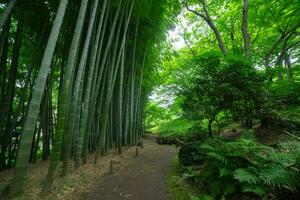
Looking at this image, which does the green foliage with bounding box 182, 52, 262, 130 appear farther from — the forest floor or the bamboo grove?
the bamboo grove

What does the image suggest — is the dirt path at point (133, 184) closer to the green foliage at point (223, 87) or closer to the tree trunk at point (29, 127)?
the tree trunk at point (29, 127)

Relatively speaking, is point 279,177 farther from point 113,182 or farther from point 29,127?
point 29,127

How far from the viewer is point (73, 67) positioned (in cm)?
331

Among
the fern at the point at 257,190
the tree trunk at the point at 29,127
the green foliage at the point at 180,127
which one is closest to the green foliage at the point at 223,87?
the green foliage at the point at 180,127

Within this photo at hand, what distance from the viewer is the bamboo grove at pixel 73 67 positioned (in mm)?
2674

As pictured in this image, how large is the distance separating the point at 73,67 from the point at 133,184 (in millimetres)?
2289

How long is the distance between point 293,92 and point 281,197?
2469 millimetres

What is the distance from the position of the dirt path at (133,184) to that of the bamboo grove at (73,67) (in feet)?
2.30

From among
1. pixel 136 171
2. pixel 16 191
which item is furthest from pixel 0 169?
pixel 136 171

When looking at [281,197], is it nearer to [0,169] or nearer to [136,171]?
[136,171]

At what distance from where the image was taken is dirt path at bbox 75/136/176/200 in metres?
2.64

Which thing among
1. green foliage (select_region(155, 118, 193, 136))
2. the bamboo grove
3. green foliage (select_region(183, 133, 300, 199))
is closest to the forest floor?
the bamboo grove

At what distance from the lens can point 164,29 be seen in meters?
5.66

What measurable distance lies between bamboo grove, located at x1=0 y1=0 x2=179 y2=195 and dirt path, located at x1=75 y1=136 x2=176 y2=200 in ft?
2.30
